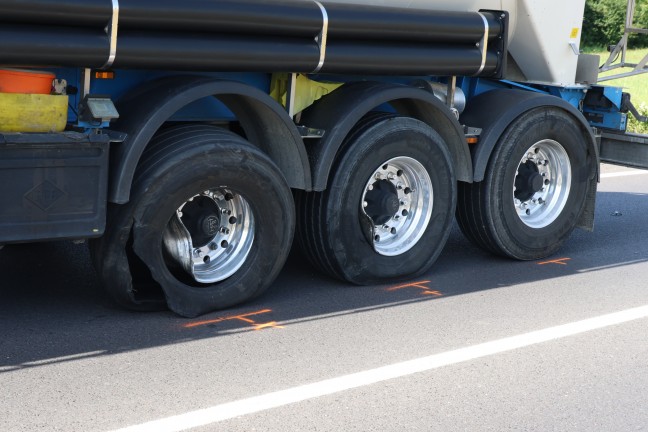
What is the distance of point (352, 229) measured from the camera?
22.5 ft

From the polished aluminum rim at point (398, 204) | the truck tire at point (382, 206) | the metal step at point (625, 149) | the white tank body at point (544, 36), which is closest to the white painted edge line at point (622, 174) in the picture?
the metal step at point (625, 149)

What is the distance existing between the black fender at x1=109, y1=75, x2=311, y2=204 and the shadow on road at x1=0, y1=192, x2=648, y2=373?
0.77 m

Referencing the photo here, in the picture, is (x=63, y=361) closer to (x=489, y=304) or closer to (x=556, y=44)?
(x=489, y=304)

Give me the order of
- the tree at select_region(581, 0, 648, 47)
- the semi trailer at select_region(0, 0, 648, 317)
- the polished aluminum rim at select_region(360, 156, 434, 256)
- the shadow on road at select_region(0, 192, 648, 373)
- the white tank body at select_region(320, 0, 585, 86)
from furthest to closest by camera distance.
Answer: the tree at select_region(581, 0, 648, 47), the white tank body at select_region(320, 0, 585, 86), the polished aluminum rim at select_region(360, 156, 434, 256), the shadow on road at select_region(0, 192, 648, 373), the semi trailer at select_region(0, 0, 648, 317)

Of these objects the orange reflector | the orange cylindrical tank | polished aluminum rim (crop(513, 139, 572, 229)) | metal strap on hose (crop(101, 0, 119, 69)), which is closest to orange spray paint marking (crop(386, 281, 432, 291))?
polished aluminum rim (crop(513, 139, 572, 229))

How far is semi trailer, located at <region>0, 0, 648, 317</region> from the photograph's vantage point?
17.9ft

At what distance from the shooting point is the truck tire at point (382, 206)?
22.3ft

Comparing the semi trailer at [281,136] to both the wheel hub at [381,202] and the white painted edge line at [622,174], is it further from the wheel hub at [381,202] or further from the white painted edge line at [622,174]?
the white painted edge line at [622,174]

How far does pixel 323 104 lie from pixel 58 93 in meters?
1.89

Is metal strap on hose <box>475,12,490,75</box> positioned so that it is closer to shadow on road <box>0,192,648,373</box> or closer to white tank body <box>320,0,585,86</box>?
white tank body <box>320,0,585,86</box>

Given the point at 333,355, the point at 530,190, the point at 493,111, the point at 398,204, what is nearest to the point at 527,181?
the point at 530,190

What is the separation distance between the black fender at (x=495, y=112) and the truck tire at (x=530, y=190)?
0.22 ft

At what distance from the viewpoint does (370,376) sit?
207 inches

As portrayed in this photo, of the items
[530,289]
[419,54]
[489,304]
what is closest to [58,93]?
[419,54]
